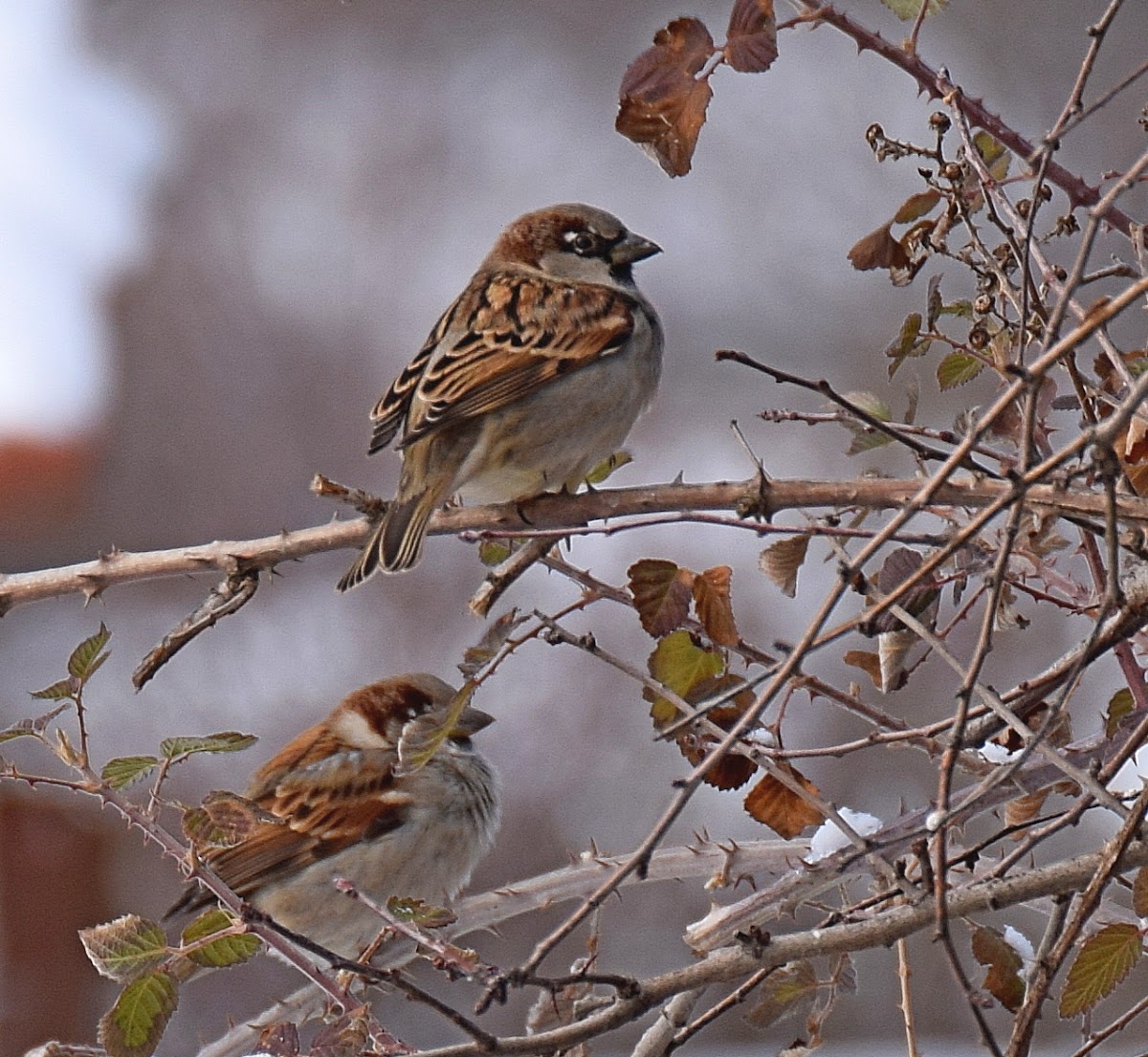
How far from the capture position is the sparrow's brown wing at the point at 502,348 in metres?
2.42

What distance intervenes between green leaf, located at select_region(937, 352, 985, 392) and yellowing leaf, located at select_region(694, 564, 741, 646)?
392 millimetres

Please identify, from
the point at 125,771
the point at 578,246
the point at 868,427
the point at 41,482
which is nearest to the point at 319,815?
the point at 578,246

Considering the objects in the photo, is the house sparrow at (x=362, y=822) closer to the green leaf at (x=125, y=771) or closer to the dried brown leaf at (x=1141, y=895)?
the green leaf at (x=125, y=771)

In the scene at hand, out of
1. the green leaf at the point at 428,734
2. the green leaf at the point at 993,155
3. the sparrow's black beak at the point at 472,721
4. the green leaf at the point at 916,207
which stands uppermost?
the green leaf at the point at 993,155

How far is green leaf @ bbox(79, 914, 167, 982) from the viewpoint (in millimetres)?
1409

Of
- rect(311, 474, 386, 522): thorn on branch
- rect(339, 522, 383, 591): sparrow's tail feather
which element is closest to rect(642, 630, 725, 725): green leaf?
rect(311, 474, 386, 522): thorn on branch

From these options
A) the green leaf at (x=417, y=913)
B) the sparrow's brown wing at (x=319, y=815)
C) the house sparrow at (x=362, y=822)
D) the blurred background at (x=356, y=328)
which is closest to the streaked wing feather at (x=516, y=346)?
the house sparrow at (x=362, y=822)

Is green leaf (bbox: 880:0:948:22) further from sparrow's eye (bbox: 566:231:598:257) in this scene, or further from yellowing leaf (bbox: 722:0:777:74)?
sparrow's eye (bbox: 566:231:598:257)

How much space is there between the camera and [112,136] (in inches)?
199

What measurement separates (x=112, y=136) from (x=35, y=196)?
35 cm

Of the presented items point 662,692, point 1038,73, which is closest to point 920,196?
point 662,692

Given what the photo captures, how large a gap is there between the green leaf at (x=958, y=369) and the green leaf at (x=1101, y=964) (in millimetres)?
675

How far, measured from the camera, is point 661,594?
5.19ft

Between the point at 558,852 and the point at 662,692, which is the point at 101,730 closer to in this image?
the point at 558,852
